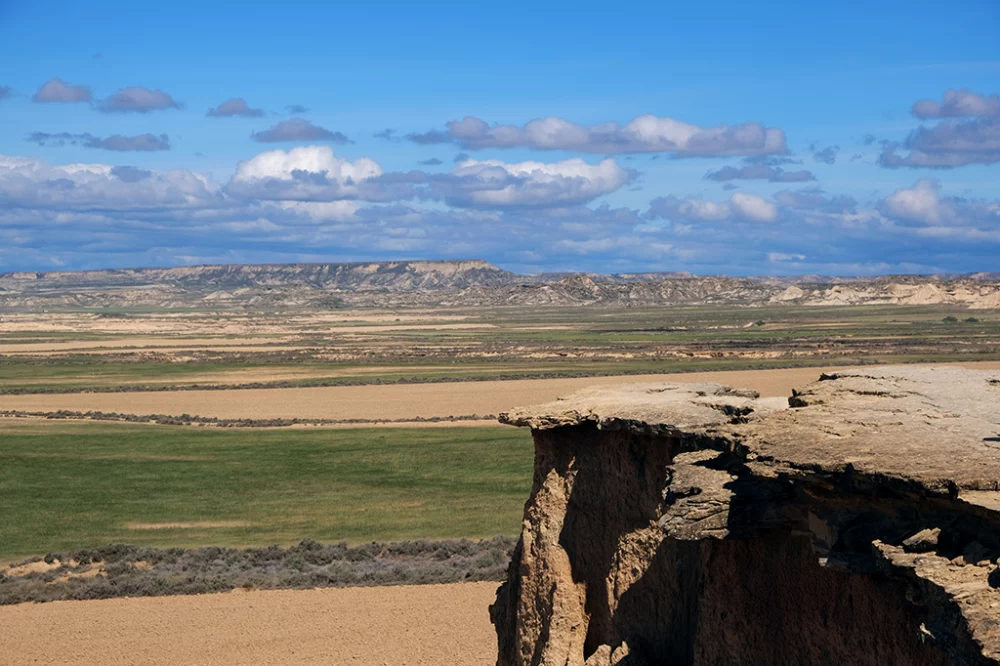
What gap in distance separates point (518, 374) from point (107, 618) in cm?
5794

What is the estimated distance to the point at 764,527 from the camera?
1098 cm

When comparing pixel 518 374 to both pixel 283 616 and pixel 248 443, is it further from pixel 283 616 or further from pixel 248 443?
pixel 283 616

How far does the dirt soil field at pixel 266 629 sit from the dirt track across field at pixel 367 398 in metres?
32.5

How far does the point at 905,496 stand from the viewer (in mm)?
9086

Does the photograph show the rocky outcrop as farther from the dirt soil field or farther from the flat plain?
the flat plain

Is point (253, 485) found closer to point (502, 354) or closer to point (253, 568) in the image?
point (253, 568)

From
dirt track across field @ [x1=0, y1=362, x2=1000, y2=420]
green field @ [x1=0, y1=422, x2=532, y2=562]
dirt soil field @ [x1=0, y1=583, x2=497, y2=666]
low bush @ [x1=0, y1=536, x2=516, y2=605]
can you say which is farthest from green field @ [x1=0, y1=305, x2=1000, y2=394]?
dirt soil field @ [x1=0, y1=583, x2=497, y2=666]

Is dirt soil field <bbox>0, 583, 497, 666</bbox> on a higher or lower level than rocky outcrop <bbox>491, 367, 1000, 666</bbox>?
lower

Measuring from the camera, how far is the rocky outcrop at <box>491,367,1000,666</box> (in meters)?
8.73

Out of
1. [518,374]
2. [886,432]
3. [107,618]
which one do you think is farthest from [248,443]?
[886,432]

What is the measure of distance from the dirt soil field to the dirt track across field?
32.5 metres

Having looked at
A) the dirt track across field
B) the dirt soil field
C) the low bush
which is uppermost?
the dirt track across field

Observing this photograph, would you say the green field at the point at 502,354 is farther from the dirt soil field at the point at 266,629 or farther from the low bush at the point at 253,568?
the dirt soil field at the point at 266,629

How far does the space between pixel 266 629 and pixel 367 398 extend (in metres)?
44.2
